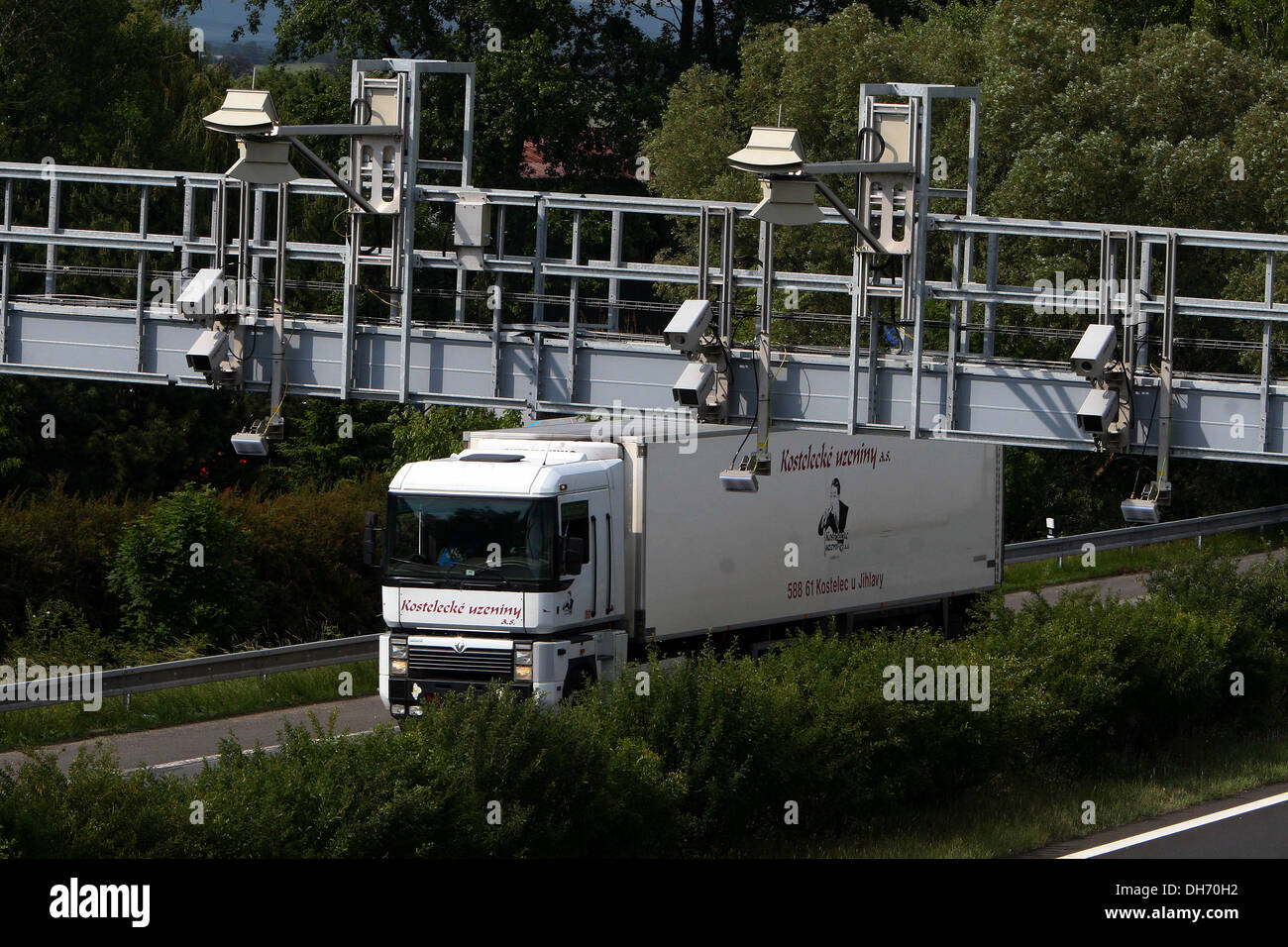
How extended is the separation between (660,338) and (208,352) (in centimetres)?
511

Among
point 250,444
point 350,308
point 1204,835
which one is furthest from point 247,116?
point 1204,835

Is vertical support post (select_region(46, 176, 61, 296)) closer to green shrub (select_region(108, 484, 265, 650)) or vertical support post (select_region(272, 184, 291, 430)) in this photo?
vertical support post (select_region(272, 184, 291, 430))

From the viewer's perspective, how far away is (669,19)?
6031 centimetres

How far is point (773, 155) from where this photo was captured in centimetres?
1755

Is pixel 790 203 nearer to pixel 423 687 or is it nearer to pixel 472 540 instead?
pixel 472 540

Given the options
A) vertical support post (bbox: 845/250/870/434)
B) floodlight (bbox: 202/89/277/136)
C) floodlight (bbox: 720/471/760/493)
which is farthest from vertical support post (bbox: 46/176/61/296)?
vertical support post (bbox: 845/250/870/434)

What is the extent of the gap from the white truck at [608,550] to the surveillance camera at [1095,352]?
145 inches

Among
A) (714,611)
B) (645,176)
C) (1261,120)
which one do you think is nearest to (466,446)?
(714,611)

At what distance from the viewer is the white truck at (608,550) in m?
19.1

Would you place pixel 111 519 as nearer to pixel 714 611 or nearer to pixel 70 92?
pixel 714 611

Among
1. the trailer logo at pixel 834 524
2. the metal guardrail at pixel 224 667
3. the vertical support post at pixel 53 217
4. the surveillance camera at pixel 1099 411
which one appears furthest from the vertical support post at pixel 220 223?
the surveillance camera at pixel 1099 411

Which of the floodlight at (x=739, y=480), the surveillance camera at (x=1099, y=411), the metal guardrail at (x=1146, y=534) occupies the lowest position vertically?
the metal guardrail at (x=1146, y=534)

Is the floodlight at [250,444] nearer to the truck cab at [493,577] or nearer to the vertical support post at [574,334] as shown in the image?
the truck cab at [493,577]
